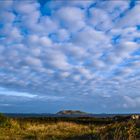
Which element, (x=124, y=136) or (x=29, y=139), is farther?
(x=29, y=139)

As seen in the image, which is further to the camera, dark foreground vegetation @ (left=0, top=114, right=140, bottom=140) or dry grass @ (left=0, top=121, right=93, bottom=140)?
dry grass @ (left=0, top=121, right=93, bottom=140)

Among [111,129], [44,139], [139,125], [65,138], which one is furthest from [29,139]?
[139,125]

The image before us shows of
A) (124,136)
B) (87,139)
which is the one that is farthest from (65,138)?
(124,136)

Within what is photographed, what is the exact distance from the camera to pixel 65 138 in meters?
24.7

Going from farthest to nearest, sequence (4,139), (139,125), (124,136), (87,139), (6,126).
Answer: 1. (6,126)
2. (139,125)
3. (87,139)
4. (4,139)
5. (124,136)

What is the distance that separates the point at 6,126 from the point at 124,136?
54.1 ft

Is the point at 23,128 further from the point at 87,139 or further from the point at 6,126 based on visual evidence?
the point at 87,139

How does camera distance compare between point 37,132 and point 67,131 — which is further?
point 67,131

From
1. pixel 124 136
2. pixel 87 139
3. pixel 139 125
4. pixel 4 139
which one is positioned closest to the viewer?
pixel 124 136

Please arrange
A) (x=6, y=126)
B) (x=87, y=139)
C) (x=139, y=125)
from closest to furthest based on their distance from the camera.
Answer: (x=87, y=139) → (x=139, y=125) → (x=6, y=126)

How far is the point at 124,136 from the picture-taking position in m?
19.0

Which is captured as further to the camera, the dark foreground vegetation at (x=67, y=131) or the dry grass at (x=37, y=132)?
the dry grass at (x=37, y=132)

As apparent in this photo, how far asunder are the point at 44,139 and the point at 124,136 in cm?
551

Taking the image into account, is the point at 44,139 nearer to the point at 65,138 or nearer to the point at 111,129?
the point at 65,138
